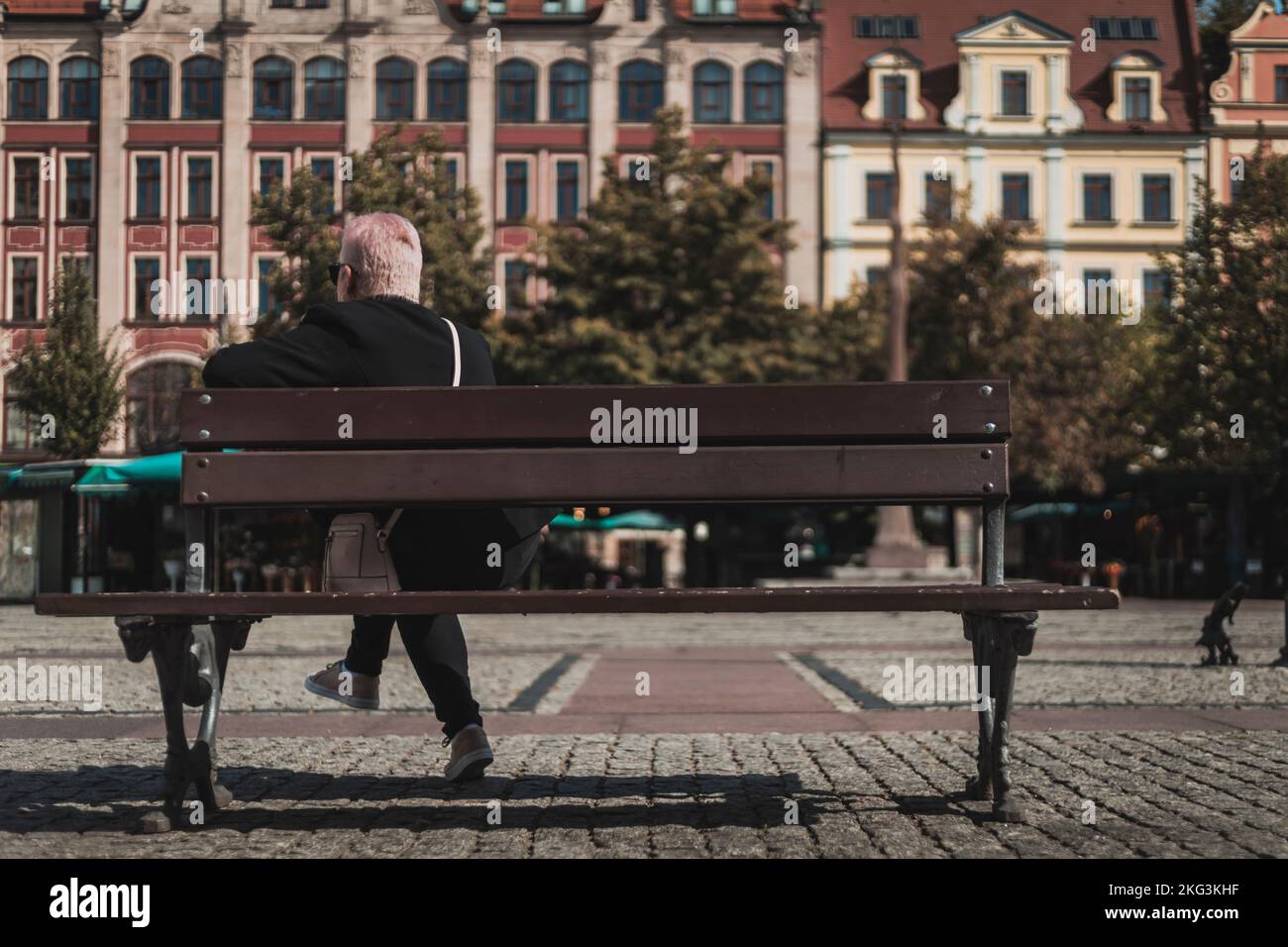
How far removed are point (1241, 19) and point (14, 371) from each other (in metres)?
34.4

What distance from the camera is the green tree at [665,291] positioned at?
3388 cm

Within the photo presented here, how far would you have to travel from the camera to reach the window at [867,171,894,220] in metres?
A: 50.9

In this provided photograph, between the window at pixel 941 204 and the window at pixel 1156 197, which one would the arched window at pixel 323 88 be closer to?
the window at pixel 941 204

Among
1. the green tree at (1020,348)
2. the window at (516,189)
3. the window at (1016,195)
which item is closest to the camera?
the green tree at (1020,348)

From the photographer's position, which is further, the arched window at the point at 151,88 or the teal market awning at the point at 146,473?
the arched window at the point at 151,88

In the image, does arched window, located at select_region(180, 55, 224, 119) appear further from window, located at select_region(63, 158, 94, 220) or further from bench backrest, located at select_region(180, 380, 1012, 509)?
bench backrest, located at select_region(180, 380, 1012, 509)

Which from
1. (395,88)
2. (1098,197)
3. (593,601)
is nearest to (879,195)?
(1098,197)

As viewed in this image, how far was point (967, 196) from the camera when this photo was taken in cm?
4262

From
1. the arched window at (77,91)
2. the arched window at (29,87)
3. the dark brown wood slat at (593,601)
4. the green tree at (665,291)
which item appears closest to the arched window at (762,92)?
the green tree at (665,291)

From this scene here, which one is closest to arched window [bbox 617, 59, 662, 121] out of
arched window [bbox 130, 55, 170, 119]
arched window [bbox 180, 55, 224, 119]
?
arched window [bbox 180, 55, 224, 119]

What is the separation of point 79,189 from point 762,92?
19.0 m

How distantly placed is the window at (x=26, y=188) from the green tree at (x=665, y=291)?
58.7 ft

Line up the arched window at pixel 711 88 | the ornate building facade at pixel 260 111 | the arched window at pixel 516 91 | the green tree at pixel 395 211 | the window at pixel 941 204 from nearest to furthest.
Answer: the green tree at pixel 395 211, the window at pixel 941 204, the ornate building facade at pixel 260 111, the arched window at pixel 516 91, the arched window at pixel 711 88
